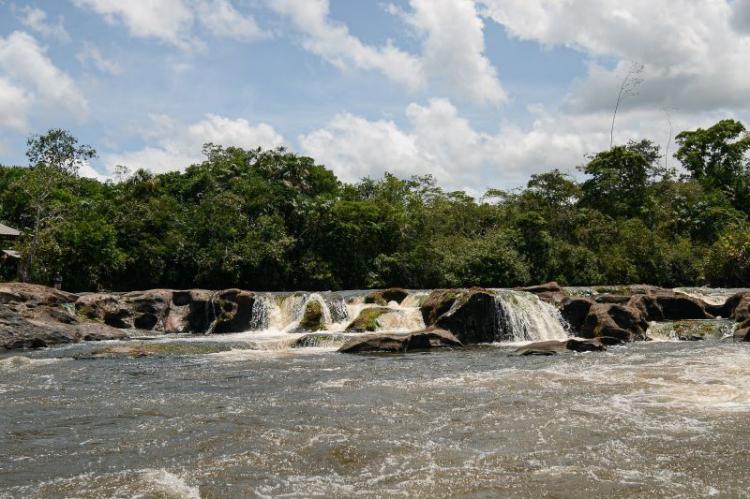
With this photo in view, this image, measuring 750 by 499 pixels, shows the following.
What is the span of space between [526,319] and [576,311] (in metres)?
2.05

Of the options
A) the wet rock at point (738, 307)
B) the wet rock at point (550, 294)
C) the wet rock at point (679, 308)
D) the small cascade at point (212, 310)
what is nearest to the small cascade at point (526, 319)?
the wet rock at point (550, 294)

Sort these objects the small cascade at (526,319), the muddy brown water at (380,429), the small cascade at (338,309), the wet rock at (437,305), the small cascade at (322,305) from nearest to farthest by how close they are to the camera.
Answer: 1. the muddy brown water at (380,429)
2. the small cascade at (526,319)
3. the wet rock at (437,305)
4. the small cascade at (322,305)
5. the small cascade at (338,309)

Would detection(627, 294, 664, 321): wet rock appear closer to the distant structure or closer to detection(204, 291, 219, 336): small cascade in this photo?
detection(204, 291, 219, 336): small cascade

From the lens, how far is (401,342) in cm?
1908

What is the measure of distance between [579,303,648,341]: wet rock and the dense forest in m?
16.6

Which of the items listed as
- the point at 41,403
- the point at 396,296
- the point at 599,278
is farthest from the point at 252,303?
the point at 599,278

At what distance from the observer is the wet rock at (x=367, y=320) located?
23.0 m

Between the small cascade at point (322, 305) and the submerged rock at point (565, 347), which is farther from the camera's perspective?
the small cascade at point (322, 305)

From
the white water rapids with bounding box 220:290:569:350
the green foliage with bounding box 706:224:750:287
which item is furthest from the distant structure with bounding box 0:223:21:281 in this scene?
the green foliage with bounding box 706:224:750:287

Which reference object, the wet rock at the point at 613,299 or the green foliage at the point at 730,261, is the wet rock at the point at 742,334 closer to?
the wet rock at the point at 613,299

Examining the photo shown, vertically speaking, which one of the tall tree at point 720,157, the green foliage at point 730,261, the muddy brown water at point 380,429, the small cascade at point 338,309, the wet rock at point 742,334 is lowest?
the muddy brown water at point 380,429

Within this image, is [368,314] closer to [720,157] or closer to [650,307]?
[650,307]

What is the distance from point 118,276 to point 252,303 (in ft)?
50.4

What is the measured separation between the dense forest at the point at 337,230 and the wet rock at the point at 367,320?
1527 centimetres
